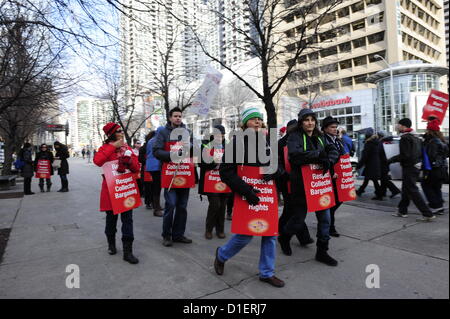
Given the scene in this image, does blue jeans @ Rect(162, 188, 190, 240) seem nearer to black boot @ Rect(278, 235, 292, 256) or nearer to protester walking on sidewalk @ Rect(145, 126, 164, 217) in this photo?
black boot @ Rect(278, 235, 292, 256)

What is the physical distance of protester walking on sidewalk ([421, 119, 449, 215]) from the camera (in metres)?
5.43

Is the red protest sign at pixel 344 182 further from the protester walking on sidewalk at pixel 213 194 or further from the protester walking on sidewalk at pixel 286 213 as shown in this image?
the protester walking on sidewalk at pixel 213 194

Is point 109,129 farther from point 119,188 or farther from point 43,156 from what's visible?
point 43,156

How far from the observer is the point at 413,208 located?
20.1ft

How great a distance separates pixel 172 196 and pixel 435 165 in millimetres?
4757

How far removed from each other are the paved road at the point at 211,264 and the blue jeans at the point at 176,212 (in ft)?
0.71

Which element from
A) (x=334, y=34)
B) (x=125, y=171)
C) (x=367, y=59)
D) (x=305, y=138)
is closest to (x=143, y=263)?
(x=125, y=171)

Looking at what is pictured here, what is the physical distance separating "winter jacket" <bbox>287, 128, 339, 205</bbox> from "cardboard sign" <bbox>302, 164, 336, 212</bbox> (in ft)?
0.24

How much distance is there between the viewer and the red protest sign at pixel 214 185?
4820mm

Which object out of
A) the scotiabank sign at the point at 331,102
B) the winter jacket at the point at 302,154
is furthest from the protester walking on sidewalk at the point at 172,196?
the scotiabank sign at the point at 331,102

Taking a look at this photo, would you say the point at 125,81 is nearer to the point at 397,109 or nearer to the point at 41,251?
the point at 41,251

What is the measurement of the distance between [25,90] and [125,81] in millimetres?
10134

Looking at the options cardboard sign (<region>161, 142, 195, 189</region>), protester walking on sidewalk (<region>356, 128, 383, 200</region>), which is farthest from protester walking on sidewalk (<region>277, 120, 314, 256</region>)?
protester walking on sidewalk (<region>356, 128, 383, 200</region>)

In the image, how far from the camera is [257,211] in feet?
9.89
